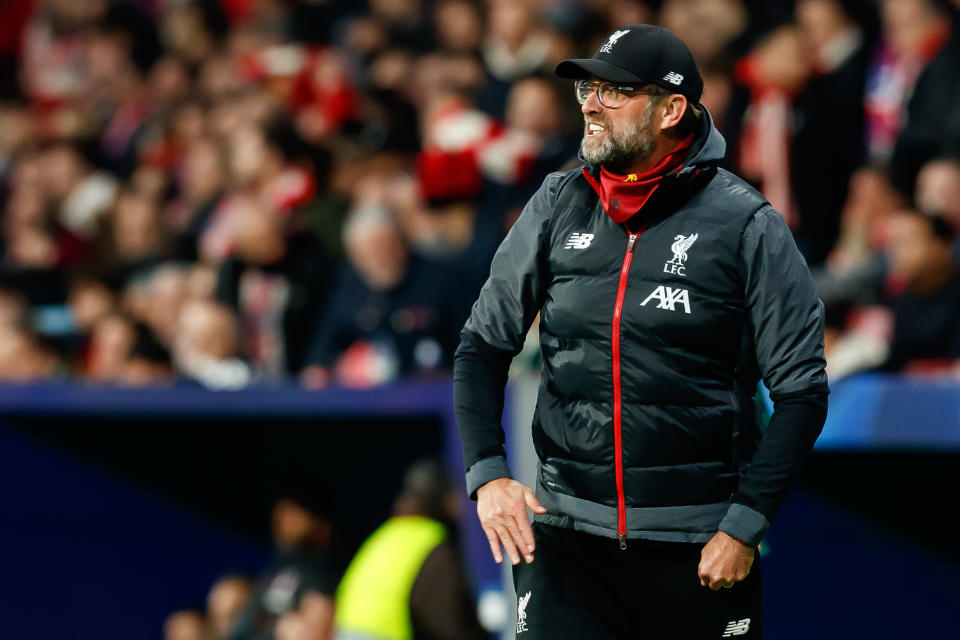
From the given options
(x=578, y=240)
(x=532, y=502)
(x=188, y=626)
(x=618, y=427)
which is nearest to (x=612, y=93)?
(x=578, y=240)

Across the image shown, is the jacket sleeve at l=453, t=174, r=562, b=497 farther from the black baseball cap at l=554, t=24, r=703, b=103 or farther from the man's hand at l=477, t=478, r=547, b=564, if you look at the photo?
the black baseball cap at l=554, t=24, r=703, b=103

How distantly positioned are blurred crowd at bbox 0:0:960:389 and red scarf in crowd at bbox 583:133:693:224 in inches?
115

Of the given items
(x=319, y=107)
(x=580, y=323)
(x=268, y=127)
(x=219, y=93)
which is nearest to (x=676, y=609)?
(x=580, y=323)

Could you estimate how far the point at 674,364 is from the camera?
3076 mm

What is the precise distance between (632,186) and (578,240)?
0.16 metres

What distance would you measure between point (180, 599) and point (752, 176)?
3.68m

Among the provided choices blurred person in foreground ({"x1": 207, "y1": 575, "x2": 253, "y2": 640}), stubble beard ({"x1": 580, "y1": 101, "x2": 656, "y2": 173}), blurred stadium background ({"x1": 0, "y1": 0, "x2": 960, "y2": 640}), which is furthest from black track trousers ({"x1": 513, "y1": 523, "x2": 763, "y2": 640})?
blurred person in foreground ({"x1": 207, "y1": 575, "x2": 253, "y2": 640})

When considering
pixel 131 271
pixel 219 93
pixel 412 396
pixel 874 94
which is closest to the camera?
pixel 412 396

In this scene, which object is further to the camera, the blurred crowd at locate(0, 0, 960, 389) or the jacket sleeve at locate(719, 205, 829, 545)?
the blurred crowd at locate(0, 0, 960, 389)

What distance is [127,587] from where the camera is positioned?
811cm

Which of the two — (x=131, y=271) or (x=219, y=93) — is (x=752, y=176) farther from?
(x=219, y=93)

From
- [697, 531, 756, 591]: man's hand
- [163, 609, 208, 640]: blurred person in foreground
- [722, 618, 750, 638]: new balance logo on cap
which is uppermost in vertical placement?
[697, 531, 756, 591]: man's hand

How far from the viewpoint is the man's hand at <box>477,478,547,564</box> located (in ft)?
9.99

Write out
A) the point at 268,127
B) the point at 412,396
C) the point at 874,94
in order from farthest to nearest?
the point at 268,127, the point at 874,94, the point at 412,396
